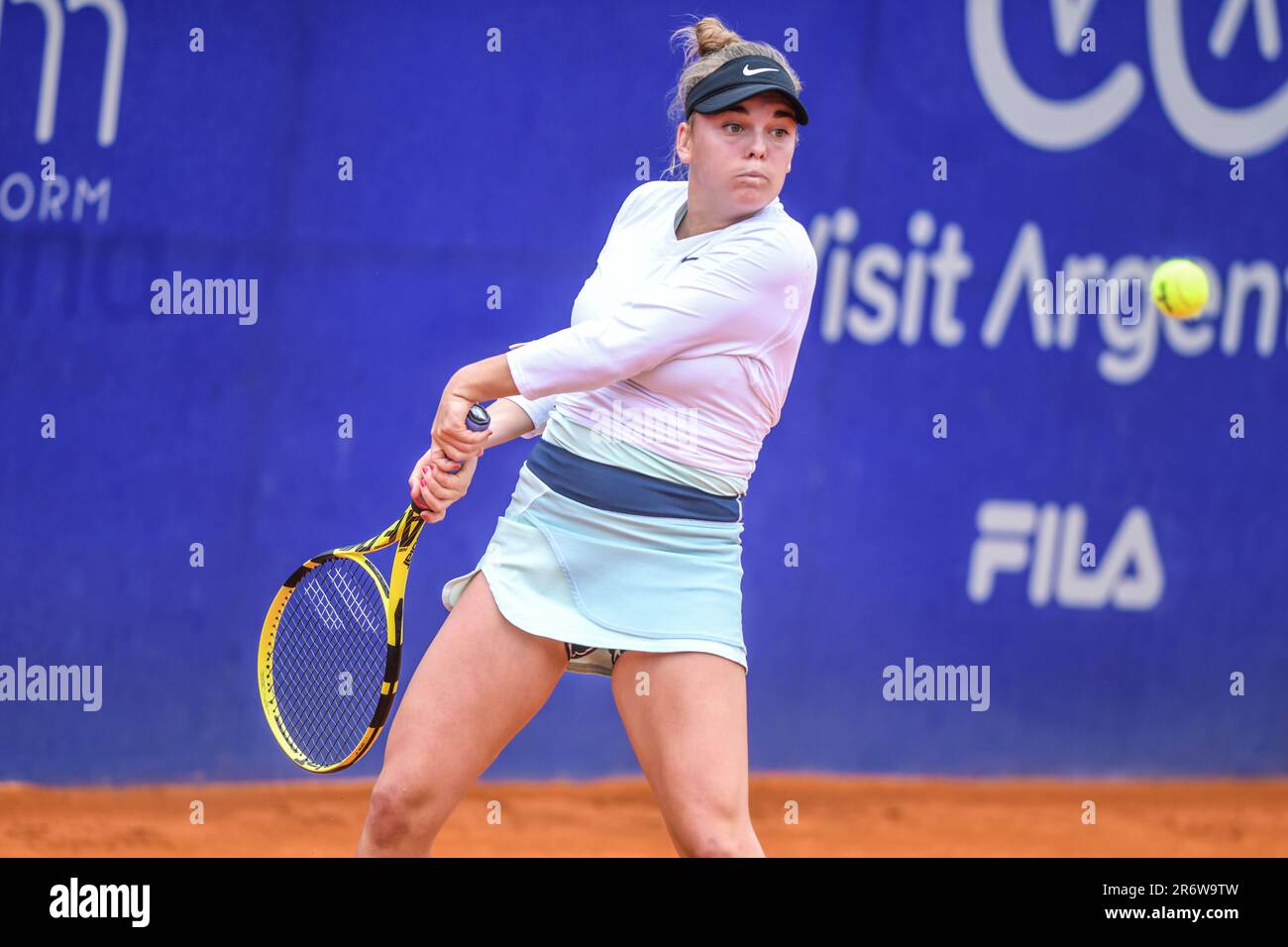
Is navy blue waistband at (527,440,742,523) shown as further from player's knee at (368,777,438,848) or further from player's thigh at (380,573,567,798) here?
player's knee at (368,777,438,848)

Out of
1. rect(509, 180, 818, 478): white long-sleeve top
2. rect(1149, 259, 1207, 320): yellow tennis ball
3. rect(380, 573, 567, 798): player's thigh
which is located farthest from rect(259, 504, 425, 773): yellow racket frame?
rect(1149, 259, 1207, 320): yellow tennis ball

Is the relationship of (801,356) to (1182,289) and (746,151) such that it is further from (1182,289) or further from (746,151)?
(746,151)

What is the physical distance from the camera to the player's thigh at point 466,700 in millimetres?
2576

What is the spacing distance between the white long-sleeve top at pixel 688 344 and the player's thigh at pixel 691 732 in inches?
13.0

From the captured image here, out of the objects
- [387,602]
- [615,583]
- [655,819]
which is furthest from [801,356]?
[615,583]

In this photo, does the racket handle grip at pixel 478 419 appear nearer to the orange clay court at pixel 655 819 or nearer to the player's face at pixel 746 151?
the player's face at pixel 746 151

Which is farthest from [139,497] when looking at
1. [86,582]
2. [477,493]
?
[477,493]

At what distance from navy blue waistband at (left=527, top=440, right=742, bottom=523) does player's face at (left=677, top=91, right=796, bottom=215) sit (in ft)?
1.52

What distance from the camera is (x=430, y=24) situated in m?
5.04

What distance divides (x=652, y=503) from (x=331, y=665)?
153 centimetres

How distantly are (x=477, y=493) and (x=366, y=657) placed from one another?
139 centimetres

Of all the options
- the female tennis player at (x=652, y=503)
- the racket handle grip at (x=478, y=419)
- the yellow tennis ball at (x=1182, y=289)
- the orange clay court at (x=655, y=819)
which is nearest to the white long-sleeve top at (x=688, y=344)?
the female tennis player at (x=652, y=503)

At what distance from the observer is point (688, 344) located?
2.56 m
